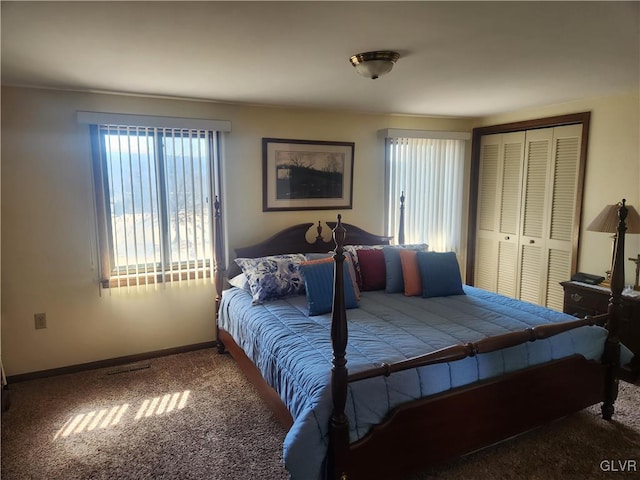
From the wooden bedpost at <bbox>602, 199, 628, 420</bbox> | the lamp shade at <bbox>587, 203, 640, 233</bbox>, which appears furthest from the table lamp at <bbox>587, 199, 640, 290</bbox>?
the wooden bedpost at <bbox>602, 199, 628, 420</bbox>

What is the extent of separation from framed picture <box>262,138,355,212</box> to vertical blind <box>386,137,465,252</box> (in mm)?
504

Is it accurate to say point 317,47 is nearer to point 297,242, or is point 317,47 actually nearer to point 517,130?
point 297,242

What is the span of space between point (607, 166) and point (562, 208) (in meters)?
0.52

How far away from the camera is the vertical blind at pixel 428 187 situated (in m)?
4.27

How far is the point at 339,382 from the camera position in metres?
1.72

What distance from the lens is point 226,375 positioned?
3.19 m

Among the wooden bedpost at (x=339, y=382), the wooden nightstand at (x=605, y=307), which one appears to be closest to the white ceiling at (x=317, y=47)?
the wooden bedpost at (x=339, y=382)

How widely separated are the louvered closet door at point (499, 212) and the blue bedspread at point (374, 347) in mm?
1288

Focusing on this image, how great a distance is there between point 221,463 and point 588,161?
3.61m

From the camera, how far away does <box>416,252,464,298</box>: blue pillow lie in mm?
3180

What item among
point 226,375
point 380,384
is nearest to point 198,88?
point 226,375

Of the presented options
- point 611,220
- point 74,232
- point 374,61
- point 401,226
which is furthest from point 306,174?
point 611,220

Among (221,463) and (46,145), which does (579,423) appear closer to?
(221,463)

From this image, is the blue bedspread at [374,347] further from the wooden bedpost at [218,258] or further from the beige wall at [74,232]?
the beige wall at [74,232]
